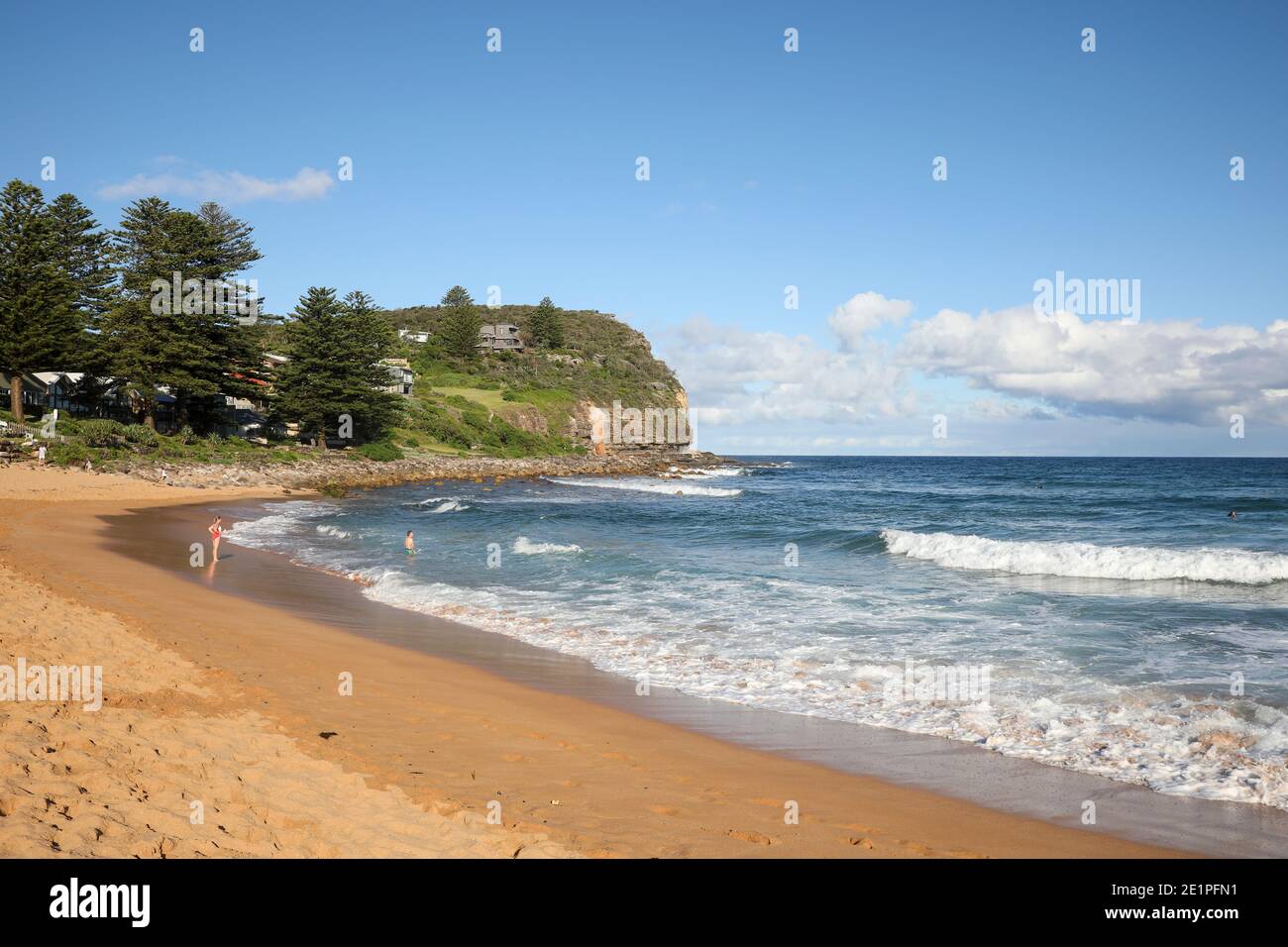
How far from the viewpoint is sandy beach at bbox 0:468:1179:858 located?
17.3ft

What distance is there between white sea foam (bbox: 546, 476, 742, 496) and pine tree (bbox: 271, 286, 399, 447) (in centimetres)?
1685

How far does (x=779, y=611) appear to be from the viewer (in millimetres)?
16016

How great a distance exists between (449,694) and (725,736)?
Answer: 3.56 m

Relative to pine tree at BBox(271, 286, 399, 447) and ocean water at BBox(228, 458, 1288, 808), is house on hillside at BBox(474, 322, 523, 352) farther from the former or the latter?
ocean water at BBox(228, 458, 1288, 808)

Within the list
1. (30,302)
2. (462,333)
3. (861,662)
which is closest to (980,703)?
(861,662)

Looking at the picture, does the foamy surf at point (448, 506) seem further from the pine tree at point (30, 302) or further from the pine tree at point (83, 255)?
the pine tree at point (83, 255)

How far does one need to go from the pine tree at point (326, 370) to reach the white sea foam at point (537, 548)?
36.3 metres

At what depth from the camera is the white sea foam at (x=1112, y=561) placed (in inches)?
814

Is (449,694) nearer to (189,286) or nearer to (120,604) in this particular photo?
(120,604)

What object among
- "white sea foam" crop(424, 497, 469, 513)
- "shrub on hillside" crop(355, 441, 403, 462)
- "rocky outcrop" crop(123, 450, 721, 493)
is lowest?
"white sea foam" crop(424, 497, 469, 513)

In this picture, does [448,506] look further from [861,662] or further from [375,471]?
[861,662]

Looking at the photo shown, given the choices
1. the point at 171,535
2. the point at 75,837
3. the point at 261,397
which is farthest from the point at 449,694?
the point at 261,397

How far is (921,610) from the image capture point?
16.2m

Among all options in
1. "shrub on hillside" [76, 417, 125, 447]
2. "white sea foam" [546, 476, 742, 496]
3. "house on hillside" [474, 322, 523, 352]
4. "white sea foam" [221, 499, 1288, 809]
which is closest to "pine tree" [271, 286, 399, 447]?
"shrub on hillside" [76, 417, 125, 447]
